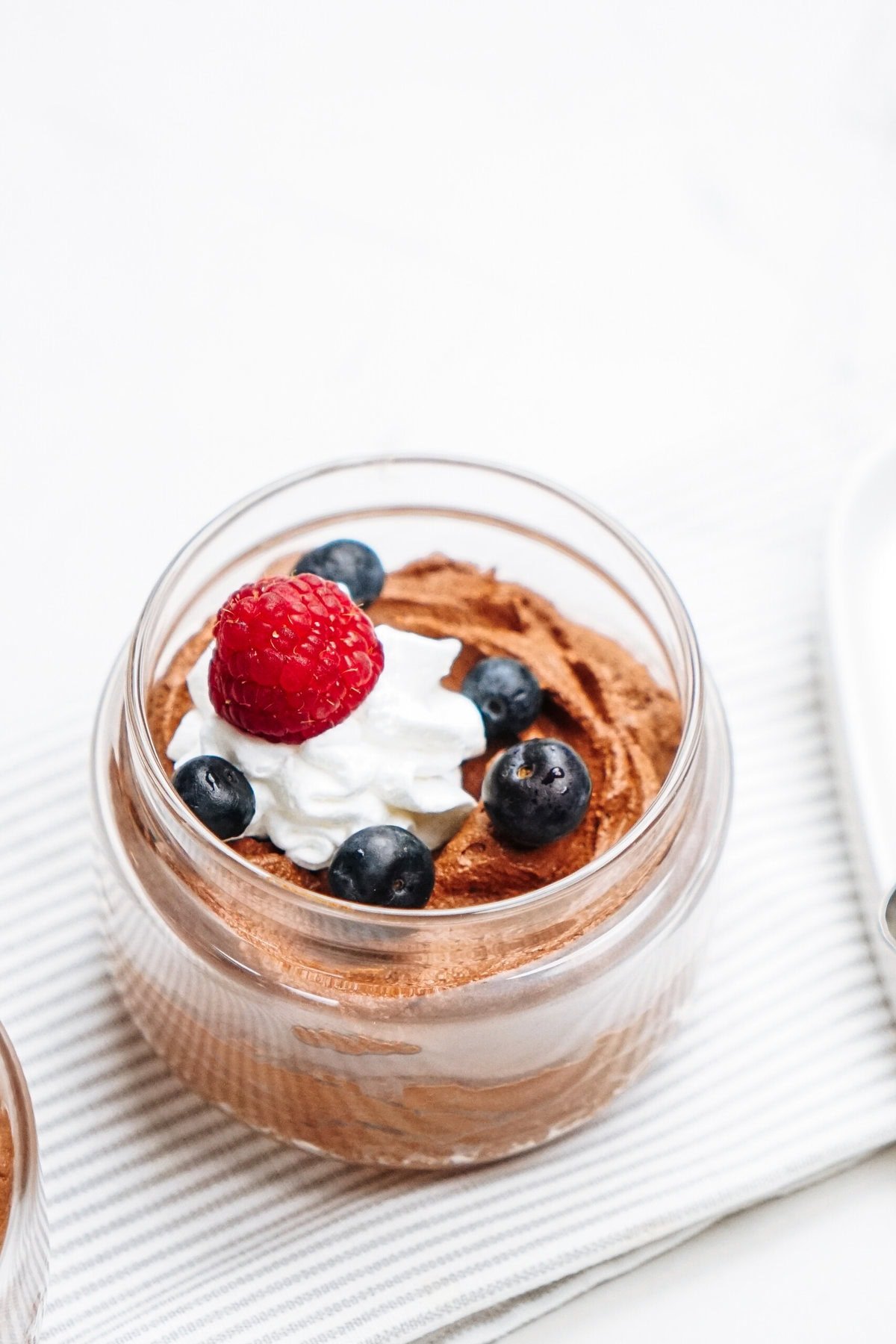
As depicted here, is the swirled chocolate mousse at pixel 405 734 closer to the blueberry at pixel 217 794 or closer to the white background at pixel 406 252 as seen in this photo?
the blueberry at pixel 217 794

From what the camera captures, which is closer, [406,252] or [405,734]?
[405,734]

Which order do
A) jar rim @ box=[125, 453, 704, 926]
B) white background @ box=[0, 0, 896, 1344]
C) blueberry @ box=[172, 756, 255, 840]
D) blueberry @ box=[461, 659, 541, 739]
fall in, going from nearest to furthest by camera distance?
jar rim @ box=[125, 453, 704, 926] < blueberry @ box=[172, 756, 255, 840] < blueberry @ box=[461, 659, 541, 739] < white background @ box=[0, 0, 896, 1344]

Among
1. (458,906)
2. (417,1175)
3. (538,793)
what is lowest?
(417,1175)

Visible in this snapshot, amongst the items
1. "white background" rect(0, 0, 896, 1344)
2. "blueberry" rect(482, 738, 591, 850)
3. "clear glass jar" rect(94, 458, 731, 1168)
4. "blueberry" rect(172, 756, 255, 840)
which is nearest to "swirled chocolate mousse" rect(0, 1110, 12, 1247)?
"clear glass jar" rect(94, 458, 731, 1168)

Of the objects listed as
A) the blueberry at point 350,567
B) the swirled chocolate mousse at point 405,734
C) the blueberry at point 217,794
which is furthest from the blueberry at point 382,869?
the blueberry at point 350,567

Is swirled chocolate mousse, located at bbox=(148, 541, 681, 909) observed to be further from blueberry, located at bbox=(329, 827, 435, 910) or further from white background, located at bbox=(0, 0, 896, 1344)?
white background, located at bbox=(0, 0, 896, 1344)

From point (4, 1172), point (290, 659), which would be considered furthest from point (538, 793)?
point (4, 1172)

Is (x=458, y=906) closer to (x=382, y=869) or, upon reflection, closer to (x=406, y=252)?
(x=382, y=869)
